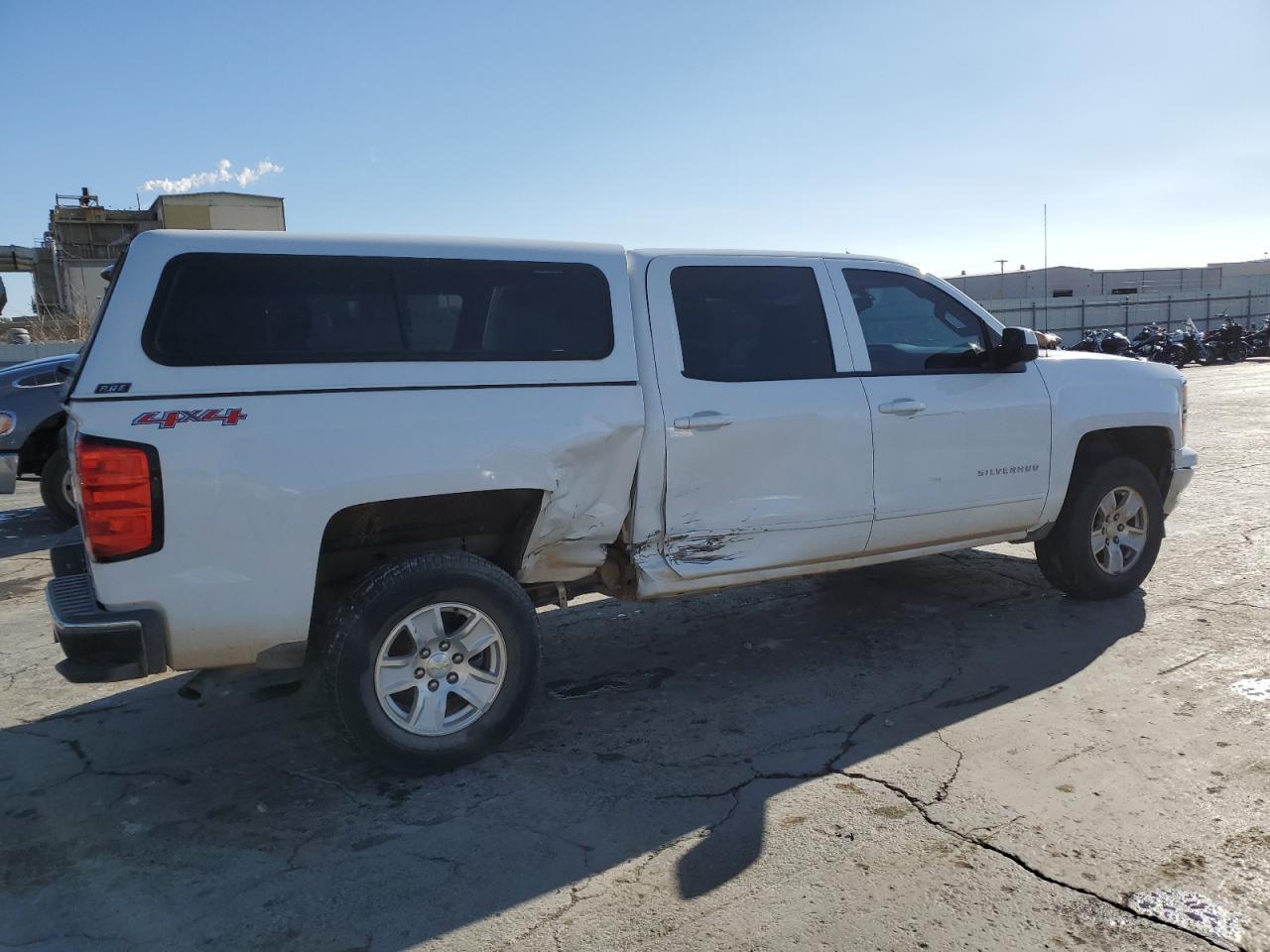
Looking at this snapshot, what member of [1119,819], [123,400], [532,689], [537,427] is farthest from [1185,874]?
[123,400]

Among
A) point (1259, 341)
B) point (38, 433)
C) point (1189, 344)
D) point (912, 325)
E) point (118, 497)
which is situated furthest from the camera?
point (1259, 341)

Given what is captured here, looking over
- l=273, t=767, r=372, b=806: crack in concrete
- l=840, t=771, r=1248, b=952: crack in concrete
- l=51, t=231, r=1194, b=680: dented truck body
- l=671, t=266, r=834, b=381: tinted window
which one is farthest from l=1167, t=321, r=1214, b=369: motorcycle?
l=273, t=767, r=372, b=806: crack in concrete

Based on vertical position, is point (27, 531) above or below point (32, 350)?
below

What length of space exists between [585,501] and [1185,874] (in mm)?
→ 2523

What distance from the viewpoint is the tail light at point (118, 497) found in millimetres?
3236

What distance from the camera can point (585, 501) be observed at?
4145 mm

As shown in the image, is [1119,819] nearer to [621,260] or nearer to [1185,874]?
A: [1185,874]

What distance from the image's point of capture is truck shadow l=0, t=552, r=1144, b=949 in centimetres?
301

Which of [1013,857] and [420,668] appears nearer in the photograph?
[1013,857]

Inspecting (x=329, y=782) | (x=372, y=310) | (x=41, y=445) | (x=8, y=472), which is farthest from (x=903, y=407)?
(x=41, y=445)

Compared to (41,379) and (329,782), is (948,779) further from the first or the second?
(41,379)

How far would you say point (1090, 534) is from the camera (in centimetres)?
563

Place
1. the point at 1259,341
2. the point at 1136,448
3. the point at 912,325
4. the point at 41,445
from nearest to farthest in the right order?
1. the point at 912,325
2. the point at 1136,448
3. the point at 41,445
4. the point at 1259,341

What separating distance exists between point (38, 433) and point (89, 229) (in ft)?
151
